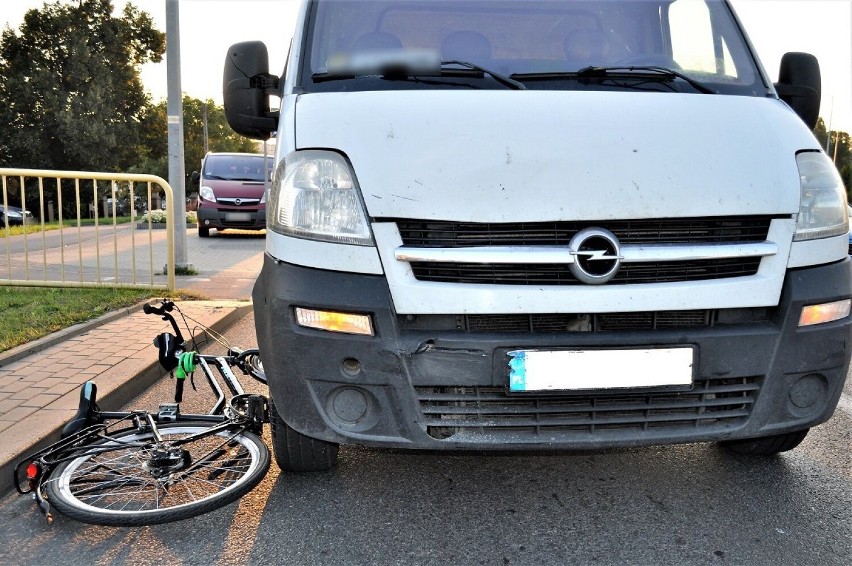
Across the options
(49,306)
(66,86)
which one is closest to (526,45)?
(49,306)

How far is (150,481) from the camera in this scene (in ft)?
10.2

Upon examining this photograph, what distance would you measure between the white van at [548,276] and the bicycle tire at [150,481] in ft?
1.70

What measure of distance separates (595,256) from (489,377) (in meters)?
0.51

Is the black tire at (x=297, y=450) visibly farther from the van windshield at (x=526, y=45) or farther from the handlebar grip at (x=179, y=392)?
the van windshield at (x=526, y=45)

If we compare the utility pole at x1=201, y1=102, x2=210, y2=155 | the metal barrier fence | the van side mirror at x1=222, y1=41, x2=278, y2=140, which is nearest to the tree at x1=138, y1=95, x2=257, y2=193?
the utility pole at x1=201, y1=102, x2=210, y2=155

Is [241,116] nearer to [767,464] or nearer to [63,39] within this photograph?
[767,464]

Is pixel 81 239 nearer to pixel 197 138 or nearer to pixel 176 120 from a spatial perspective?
pixel 176 120

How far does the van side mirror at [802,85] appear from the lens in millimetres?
3801

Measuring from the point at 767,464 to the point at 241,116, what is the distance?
2820mm

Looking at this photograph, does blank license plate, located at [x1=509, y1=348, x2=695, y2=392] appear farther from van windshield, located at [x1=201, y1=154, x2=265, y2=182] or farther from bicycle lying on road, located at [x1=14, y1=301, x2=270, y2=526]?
van windshield, located at [x1=201, y1=154, x2=265, y2=182]

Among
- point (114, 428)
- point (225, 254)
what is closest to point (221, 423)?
point (114, 428)

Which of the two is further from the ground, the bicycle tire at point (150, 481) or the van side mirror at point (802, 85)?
the van side mirror at point (802, 85)

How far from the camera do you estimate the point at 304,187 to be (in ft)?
9.21

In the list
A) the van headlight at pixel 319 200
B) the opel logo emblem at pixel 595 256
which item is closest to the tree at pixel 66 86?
the van headlight at pixel 319 200
